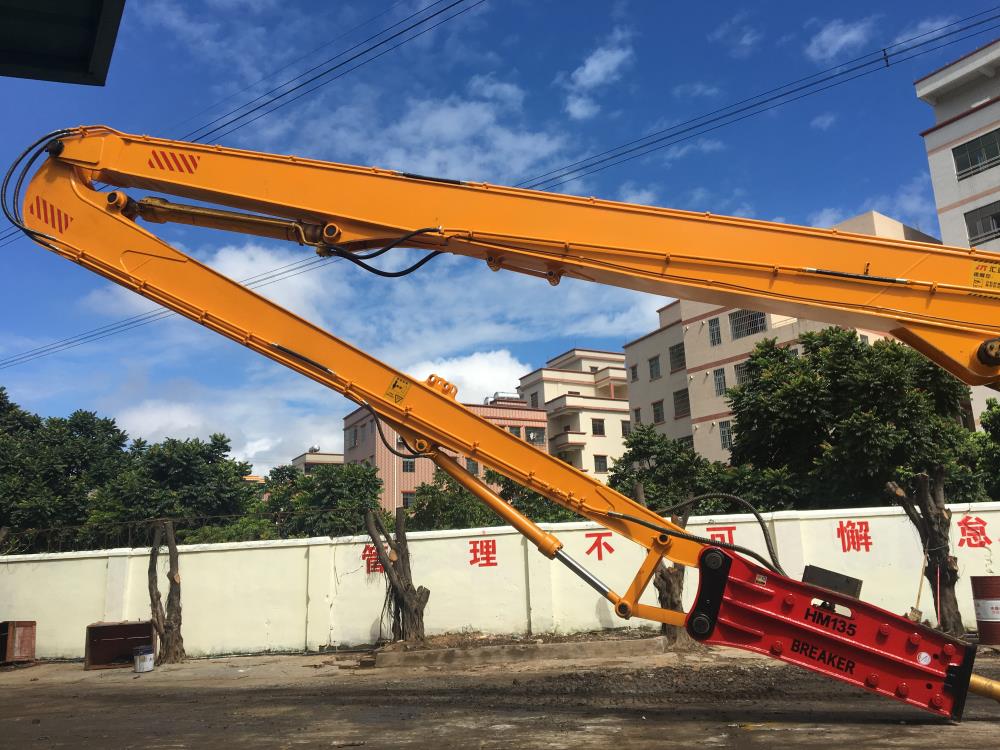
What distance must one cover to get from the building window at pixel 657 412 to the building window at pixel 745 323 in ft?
23.8

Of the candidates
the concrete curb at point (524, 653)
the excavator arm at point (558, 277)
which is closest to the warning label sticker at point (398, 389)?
the excavator arm at point (558, 277)

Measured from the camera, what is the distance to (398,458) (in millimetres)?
44656

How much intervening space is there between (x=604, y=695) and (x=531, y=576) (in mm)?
5493

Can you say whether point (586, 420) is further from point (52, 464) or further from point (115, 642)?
point (115, 642)

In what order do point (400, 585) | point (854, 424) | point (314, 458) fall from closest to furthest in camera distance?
point (400, 585) → point (854, 424) → point (314, 458)

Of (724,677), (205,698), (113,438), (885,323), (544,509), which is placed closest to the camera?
(885,323)

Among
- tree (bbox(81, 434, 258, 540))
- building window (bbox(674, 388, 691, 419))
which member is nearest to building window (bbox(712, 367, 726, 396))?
building window (bbox(674, 388, 691, 419))

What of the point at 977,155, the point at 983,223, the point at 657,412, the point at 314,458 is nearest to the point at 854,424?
the point at 983,223

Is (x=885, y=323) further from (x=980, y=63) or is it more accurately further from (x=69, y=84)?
(x=980, y=63)

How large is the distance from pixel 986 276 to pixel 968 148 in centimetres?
2900

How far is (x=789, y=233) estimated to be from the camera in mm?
5668

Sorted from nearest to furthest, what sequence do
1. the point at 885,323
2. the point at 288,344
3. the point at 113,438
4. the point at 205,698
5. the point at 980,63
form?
the point at 885,323 → the point at 288,344 → the point at 205,698 → the point at 980,63 → the point at 113,438

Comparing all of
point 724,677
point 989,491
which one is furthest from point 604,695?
point 989,491

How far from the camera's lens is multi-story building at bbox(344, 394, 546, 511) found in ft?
155
